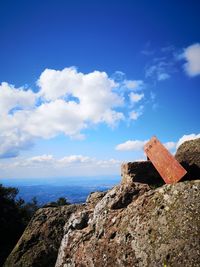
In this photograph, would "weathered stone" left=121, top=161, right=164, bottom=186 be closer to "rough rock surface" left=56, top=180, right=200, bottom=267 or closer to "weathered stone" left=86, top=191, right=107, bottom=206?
"rough rock surface" left=56, top=180, right=200, bottom=267

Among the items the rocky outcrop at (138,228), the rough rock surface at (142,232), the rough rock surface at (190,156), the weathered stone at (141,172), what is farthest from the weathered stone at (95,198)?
the rough rock surface at (190,156)

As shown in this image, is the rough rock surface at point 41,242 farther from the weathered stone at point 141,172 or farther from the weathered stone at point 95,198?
the weathered stone at point 141,172

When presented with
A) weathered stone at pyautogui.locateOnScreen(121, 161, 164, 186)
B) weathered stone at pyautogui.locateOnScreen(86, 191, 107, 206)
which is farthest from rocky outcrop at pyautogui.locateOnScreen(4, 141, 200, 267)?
weathered stone at pyautogui.locateOnScreen(86, 191, 107, 206)

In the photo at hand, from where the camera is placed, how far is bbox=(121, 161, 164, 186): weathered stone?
12.0 metres

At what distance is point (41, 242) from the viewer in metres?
13.9

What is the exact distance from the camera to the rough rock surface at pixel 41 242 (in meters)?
13.2

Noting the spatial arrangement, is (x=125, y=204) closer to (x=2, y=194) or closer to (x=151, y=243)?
(x=151, y=243)

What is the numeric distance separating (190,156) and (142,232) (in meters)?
5.67

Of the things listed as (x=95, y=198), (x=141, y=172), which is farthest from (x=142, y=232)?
(x=95, y=198)

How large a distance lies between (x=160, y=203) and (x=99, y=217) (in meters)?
2.99

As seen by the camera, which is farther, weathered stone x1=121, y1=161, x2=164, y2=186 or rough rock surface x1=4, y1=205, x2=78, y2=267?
rough rock surface x1=4, y1=205, x2=78, y2=267

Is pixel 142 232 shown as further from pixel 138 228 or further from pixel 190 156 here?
pixel 190 156

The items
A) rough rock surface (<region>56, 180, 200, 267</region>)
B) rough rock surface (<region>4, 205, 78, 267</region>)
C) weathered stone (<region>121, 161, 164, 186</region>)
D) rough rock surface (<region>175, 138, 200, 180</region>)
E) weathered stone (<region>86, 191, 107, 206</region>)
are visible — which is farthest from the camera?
weathered stone (<region>86, 191, 107, 206</region>)

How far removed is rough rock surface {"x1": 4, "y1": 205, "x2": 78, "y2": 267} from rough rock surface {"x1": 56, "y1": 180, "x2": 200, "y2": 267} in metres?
3.56
